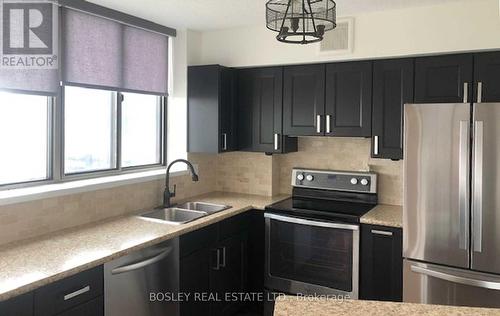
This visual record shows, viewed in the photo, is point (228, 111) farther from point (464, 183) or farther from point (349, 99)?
point (464, 183)

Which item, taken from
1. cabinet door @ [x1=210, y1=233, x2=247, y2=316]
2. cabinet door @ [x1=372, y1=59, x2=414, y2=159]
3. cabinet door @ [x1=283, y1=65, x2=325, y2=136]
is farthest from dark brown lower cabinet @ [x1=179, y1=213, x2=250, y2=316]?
cabinet door @ [x1=372, y1=59, x2=414, y2=159]

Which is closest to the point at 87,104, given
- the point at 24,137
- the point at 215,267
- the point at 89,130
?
the point at 89,130

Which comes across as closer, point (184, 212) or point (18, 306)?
point (18, 306)

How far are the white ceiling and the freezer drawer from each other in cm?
175

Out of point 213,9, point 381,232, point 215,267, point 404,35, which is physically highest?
point 213,9

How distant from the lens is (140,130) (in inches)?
143

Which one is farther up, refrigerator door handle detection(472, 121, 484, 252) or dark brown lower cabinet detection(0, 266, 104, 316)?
refrigerator door handle detection(472, 121, 484, 252)

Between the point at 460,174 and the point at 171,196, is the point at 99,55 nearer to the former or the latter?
the point at 171,196

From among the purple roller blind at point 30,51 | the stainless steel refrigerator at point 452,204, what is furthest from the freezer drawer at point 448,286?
the purple roller blind at point 30,51

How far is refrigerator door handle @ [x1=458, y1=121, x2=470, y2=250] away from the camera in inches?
100

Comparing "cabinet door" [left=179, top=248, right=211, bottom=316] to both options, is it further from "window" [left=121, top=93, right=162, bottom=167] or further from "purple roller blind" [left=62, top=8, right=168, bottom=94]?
"purple roller blind" [left=62, top=8, right=168, bottom=94]

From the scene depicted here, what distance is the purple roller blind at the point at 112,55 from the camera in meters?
2.89

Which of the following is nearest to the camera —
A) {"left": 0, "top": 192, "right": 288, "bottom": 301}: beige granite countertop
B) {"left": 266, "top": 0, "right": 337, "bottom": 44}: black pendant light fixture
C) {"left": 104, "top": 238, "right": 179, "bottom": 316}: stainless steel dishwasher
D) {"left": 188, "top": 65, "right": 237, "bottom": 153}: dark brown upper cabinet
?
{"left": 266, "top": 0, "right": 337, "bottom": 44}: black pendant light fixture

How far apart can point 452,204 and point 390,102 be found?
3.02 ft
